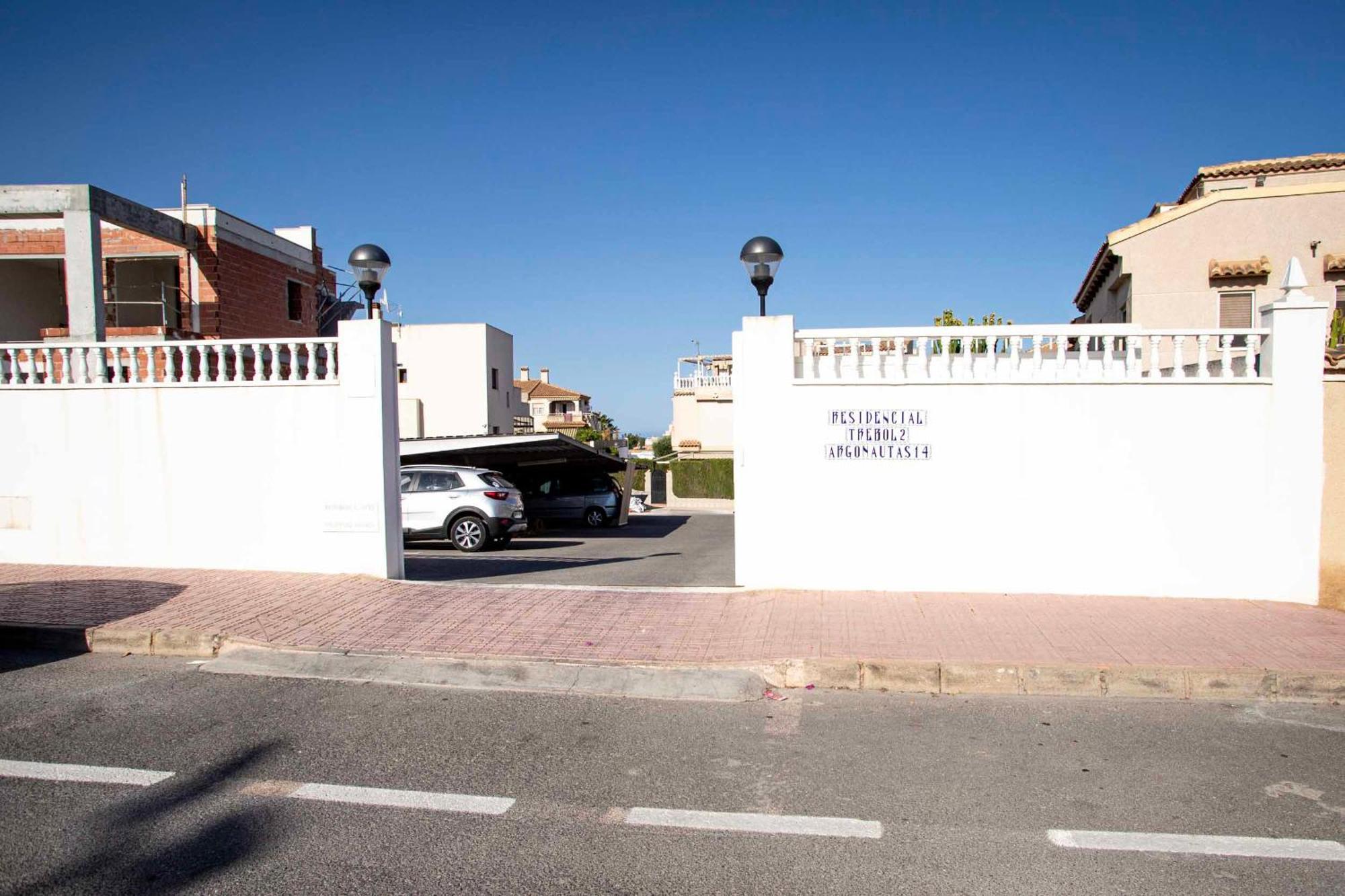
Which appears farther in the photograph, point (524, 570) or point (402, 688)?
Result: point (524, 570)

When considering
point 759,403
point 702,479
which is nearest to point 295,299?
point 702,479

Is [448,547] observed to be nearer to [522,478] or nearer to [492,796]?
[522,478]

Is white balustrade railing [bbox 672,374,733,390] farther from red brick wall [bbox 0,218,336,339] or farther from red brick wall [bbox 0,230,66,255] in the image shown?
red brick wall [bbox 0,230,66,255]

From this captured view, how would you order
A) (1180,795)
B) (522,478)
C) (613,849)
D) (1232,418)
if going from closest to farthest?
(613,849) < (1180,795) < (1232,418) < (522,478)

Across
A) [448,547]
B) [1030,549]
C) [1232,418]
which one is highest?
[1232,418]

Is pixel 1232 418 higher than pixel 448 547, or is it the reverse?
pixel 1232 418

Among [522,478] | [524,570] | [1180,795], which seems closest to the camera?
[1180,795]

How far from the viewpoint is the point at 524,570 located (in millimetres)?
12289

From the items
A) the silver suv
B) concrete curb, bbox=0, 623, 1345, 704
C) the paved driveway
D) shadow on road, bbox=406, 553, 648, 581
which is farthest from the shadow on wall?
the silver suv

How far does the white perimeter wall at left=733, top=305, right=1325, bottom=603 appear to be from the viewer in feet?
25.6

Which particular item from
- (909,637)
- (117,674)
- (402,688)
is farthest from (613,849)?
(117,674)

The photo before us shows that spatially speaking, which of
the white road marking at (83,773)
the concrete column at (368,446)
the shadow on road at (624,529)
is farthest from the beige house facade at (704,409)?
the white road marking at (83,773)

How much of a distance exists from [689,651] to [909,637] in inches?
69.0

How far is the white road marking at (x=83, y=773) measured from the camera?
443cm
